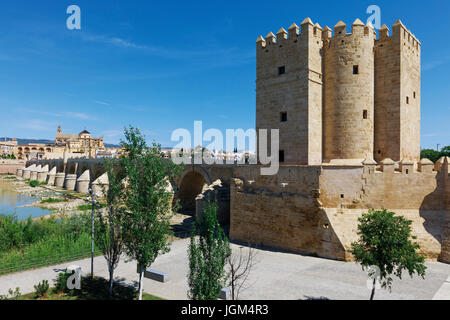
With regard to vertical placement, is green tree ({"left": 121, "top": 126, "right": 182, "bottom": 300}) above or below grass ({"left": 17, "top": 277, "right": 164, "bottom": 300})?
above

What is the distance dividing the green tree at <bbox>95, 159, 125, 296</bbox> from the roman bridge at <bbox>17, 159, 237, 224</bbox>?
59cm

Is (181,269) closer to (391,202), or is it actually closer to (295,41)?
(391,202)

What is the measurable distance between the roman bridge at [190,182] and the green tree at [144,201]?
50.3 inches

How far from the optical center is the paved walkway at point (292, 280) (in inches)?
478

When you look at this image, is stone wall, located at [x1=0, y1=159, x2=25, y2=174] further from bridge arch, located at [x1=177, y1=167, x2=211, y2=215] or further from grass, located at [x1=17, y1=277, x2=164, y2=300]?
grass, located at [x1=17, y1=277, x2=164, y2=300]

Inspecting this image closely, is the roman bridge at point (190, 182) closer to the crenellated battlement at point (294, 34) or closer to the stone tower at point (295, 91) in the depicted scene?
the stone tower at point (295, 91)

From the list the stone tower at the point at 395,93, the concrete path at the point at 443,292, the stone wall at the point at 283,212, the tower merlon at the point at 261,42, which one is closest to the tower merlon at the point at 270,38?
the tower merlon at the point at 261,42

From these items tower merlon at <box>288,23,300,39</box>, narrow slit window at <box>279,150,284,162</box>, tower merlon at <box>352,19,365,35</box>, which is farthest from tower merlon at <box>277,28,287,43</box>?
Result: narrow slit window at <box>279,150,284,162</box>

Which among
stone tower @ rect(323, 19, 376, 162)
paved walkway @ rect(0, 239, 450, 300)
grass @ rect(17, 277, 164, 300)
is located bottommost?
grass @ rect(17, 277, 164, 300)

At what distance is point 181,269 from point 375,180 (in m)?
12.1

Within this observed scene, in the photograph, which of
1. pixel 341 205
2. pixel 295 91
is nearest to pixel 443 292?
pixel 341 205

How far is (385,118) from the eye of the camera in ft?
67.4

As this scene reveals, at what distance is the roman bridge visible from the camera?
976 inches
